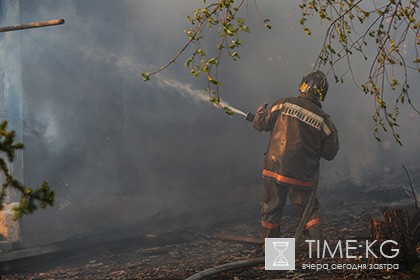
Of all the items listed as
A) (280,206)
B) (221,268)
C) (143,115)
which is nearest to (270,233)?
(280,206)

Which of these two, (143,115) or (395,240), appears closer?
(395,240)

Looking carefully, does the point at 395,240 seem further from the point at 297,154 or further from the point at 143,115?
the point at 143,115

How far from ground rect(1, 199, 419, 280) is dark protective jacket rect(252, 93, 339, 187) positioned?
1.03 m

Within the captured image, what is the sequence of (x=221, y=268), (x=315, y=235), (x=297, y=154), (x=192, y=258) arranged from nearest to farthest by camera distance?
1. (x=221, y=268)
2. (x=315, y=235)
3. (x=297, y=154)
4. (x=192, y=258)

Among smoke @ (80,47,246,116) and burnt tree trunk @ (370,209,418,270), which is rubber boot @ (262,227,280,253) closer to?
burnt tree trunk @ (370,209,418,270)

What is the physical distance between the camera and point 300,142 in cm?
711

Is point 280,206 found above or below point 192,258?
above

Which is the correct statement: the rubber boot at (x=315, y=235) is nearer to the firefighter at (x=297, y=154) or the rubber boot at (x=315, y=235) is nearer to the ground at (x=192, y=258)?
the firefighter at (x=297, y=154)

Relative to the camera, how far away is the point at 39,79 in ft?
37.5

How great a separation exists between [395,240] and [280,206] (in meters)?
2.15

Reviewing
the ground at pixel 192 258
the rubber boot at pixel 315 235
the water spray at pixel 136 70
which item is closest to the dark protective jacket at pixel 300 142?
the rubber boot at pixel 315 235

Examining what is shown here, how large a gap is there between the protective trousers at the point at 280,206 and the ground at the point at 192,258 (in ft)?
1.10

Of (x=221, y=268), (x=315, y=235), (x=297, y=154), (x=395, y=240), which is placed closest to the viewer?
(x=395, y=240)

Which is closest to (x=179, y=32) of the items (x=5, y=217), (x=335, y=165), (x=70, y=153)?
(x=70, y=153)
